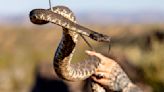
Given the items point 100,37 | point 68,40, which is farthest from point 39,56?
point 100,37

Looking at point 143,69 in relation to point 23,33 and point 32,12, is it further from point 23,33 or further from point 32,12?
point 23,33

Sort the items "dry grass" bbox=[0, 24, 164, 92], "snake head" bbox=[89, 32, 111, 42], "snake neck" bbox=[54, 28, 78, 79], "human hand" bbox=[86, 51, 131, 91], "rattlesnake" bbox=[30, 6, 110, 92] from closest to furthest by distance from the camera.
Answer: "snake head" bbox=[89, 32, 111, 42] → "rattlesnake" bbox=[30, 6, 110, 92] → "snake neck" bbox=[54, 28, 78, 79] → "human hand" bbox=[86, 51, 131, 91] → "dry grass" bbox=[0, 24, 164, 92]

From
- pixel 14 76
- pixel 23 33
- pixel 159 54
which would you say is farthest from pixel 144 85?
pixel 23 33

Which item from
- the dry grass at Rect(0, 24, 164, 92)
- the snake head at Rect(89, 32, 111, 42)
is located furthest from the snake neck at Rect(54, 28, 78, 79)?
the dry grass at Rect(0, 24, 164, 92)

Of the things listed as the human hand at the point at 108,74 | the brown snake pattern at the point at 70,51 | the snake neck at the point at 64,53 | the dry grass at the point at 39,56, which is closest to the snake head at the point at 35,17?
the brown snake pattern at the point at 70,51

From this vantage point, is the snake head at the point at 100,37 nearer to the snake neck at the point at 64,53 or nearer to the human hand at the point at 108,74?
the snake neck at the point at 64,53

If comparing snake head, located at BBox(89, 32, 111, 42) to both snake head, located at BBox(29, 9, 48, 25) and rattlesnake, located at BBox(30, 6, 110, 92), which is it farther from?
snake head, located at BBox(29, 9, 48, 25)

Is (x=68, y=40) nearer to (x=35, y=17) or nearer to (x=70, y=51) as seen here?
(x=70, y=51)
